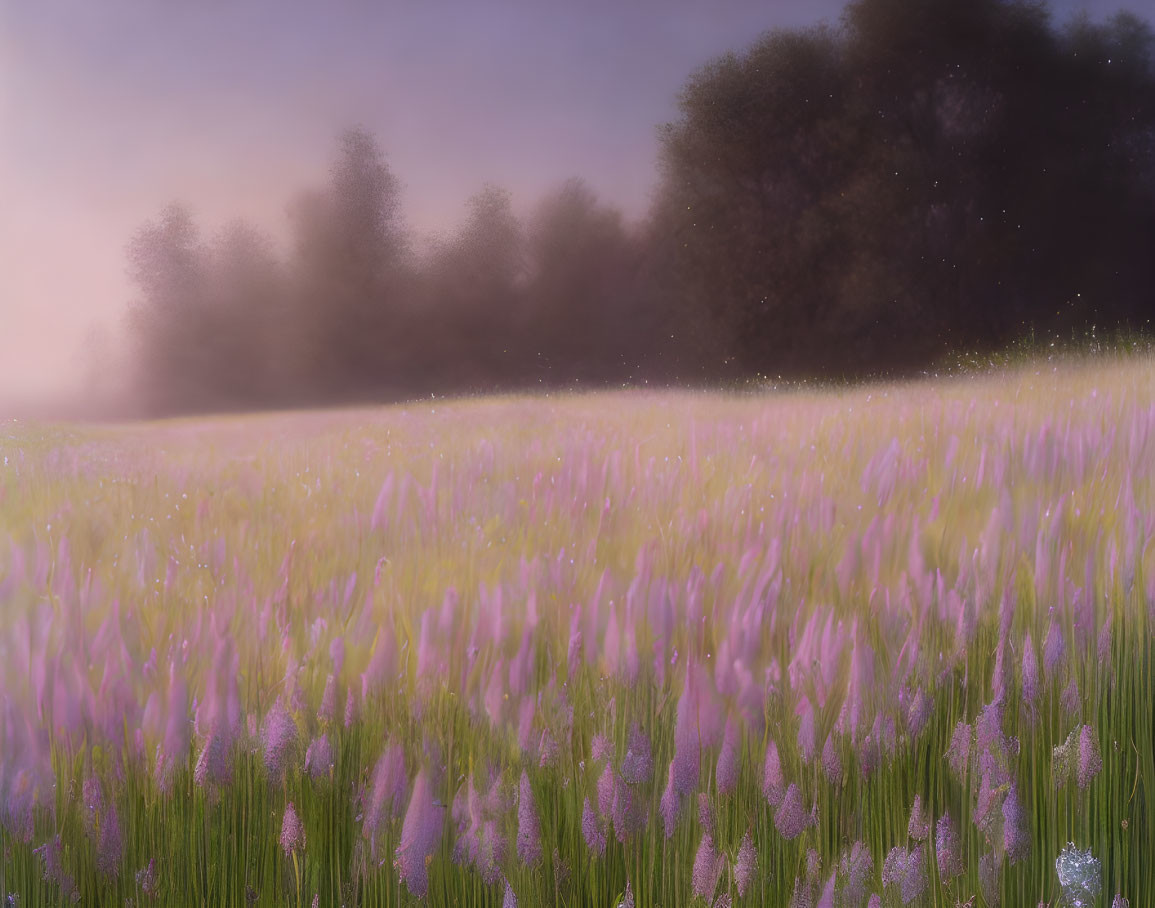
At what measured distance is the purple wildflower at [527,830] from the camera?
1068mm

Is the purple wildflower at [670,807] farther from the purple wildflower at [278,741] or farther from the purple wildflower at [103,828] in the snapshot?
the purple wildflower at [103,828]

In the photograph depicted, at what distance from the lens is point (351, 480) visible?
11.0 feet

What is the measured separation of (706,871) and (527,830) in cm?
26

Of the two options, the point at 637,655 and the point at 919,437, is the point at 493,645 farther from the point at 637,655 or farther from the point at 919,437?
the point at 919,437

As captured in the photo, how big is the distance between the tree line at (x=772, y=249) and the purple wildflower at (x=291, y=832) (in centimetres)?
926

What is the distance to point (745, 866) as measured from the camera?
1.08 meters

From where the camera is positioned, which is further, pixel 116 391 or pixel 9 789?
pixel 116 391

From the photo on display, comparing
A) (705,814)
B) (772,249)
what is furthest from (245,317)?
(705,814)

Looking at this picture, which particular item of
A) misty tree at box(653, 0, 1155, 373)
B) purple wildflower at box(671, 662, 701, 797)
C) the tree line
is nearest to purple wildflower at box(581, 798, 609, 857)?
purple wildflower at box(671, 662, 701, 797)

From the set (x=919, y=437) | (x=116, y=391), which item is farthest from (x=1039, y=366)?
(x=116, y=391)

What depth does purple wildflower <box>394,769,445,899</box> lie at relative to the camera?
107 centimetres

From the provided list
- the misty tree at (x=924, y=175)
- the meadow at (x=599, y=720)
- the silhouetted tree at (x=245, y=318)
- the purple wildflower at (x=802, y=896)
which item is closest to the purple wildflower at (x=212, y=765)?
the meadow at (x=599, y=720)

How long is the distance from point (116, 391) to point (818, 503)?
8919 mm

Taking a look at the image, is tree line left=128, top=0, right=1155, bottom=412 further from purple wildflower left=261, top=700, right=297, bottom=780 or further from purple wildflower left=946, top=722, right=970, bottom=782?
purple wildflower left=946, top=722, right=970, bottom=782
